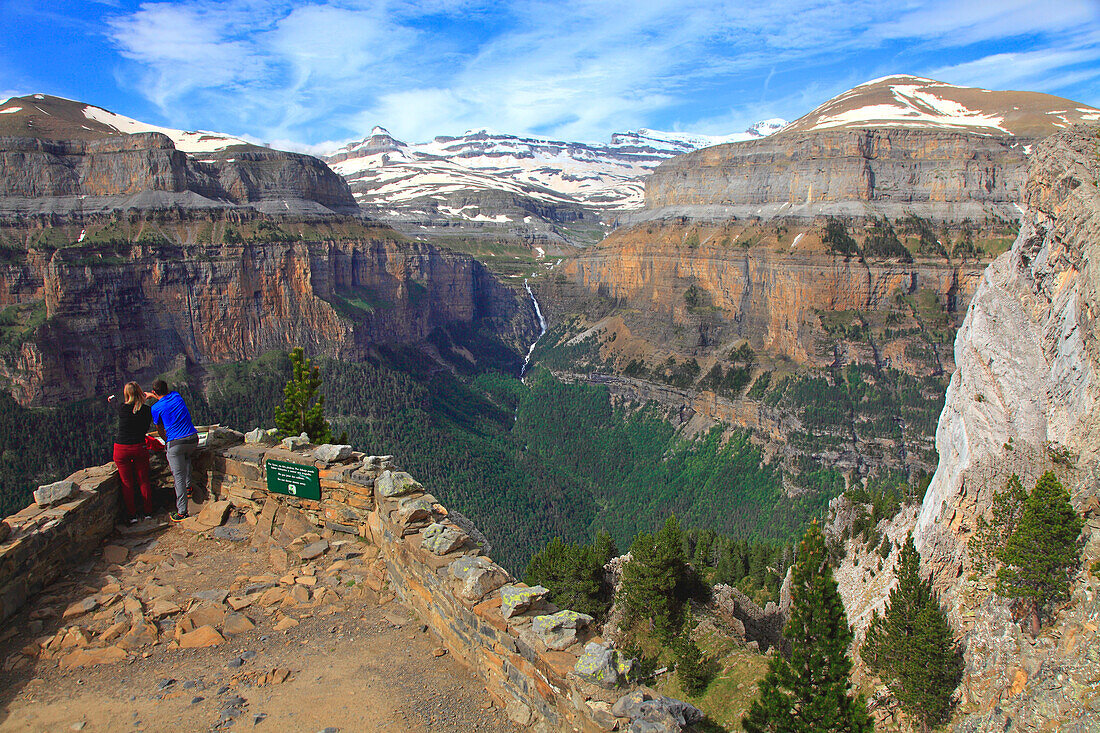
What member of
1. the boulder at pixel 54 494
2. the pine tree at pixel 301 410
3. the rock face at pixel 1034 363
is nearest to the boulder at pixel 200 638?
the boulder at pixel 54 494

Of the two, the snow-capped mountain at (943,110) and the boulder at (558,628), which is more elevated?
the snow-capped mountain at (943,110)

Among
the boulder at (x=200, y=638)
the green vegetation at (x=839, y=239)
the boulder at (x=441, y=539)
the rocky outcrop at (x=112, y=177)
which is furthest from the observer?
the green vegetation at (x=839, y=239)

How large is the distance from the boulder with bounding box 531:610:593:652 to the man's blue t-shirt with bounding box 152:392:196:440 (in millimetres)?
12346

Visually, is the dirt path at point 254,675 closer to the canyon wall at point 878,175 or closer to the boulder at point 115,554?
the boulder at point 115,554

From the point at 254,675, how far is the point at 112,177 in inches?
4679

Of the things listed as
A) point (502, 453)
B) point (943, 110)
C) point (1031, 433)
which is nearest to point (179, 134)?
point (502, 453)

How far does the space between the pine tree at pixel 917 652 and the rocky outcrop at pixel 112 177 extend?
114131mm

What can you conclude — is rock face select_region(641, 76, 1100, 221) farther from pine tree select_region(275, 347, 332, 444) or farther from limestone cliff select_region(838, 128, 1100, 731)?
pine tree select_region(275, 347, 332, 444)

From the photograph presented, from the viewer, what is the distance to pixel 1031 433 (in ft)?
95.2

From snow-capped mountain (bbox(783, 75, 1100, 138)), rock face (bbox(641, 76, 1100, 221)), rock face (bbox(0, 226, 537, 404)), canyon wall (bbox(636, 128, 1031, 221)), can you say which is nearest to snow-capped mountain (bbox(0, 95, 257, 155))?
rock face (bbox(0, 226, 537, 404))

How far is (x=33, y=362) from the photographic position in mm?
77688

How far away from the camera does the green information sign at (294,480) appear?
1706cm

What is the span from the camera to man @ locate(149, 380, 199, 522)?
17.6 metres

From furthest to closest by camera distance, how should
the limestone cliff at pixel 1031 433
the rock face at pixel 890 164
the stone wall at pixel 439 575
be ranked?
the rock face at pixel 890 164
the limestone cliff at pixel 1031 433
the stone wall at pixel 439 575
